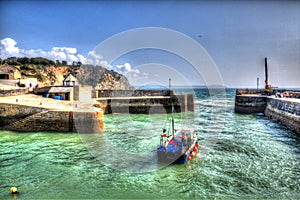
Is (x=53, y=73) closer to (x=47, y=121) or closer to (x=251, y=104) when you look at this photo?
(x=47, y=121)

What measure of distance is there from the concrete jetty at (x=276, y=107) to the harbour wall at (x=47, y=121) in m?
18.6

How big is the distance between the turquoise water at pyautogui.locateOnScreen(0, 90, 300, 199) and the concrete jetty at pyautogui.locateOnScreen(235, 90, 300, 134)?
591cm

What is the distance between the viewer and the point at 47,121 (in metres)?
17.4

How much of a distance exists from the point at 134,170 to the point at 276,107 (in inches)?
953

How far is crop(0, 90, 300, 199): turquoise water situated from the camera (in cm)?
866

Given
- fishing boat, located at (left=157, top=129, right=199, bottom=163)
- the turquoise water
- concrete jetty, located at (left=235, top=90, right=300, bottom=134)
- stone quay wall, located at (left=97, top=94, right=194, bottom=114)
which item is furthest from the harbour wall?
concrete jetty, located at (left=235, top=90, right=300, bottom=134)

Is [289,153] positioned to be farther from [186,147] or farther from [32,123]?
[32,123]

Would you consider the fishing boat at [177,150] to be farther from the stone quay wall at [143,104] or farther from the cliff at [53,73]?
the cliff at [53,73]

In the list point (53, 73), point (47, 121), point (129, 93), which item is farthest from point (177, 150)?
point (53, 73)

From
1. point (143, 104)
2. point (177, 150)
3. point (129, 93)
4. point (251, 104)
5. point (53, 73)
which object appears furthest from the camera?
point (53, 73)

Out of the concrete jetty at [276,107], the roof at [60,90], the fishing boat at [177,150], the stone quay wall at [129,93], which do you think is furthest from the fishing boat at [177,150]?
the stone quay wall at [129,93]

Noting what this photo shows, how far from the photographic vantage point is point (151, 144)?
15.5m

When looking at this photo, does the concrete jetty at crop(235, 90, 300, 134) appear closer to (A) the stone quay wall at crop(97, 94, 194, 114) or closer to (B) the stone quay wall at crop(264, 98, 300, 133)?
(B) the stone quay wall at crop(264, 98, 300, 133)

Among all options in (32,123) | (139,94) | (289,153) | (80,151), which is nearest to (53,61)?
(139,94)
